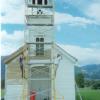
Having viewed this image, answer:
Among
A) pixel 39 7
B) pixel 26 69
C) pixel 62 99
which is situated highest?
pixel 39 7

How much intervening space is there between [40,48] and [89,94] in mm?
2459

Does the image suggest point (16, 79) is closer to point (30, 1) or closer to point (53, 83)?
point (53, 83)

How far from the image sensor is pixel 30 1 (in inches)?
453

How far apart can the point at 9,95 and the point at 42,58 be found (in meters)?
1.25

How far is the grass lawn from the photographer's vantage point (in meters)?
13.5

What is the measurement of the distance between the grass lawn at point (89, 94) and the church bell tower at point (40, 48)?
1535mm

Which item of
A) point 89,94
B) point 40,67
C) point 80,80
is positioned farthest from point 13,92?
point 80,80

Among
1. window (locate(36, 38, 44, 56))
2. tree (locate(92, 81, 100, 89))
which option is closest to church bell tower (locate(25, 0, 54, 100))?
window (locate(36, 38, 44, 56))

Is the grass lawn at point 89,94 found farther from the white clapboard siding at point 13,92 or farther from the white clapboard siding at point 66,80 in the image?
the white clapboard siding at point 13,92

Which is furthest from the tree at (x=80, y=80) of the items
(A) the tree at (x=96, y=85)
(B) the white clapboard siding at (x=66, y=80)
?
(B) the white clapboard siding at (x=66, y=80)

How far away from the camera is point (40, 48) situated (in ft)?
40.9

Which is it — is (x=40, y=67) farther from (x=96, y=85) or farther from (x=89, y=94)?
(x=96, y=85)

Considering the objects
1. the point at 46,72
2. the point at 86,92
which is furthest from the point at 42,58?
the point at 86,92

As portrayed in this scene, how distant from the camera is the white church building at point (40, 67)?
Answer: 1170 cm
